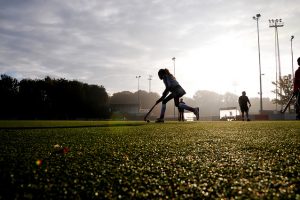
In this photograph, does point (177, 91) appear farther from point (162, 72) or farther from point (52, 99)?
point (52, 99)

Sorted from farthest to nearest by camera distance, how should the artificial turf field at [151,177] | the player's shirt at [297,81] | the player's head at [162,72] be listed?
1. the player's head at [162,72]
2. the player's shirt at [297,81]
3. the artificial turf field at [151,177]

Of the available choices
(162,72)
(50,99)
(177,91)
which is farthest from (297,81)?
(50,99)

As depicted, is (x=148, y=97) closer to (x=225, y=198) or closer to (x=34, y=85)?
(x=34, y=85)

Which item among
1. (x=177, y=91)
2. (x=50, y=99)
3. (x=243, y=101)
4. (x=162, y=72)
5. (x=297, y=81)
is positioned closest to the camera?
(x=297, y=81)

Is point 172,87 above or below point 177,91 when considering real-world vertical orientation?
above

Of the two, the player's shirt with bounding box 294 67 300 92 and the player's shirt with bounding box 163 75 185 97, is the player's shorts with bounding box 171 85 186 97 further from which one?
the player's shirt with bounding box 294 67 300 92

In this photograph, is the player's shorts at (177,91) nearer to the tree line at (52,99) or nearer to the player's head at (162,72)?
the player's head at (162,72)

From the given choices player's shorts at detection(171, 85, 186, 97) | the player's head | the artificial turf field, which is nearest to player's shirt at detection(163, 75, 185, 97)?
player's shorts at detection(171, 85, 186, 97)

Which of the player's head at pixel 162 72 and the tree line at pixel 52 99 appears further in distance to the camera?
the tree line at pixel 52 99

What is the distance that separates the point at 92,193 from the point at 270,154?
6.01 feet

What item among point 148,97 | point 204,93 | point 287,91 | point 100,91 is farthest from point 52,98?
point 204,93

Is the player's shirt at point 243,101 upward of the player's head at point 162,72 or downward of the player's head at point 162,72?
downward

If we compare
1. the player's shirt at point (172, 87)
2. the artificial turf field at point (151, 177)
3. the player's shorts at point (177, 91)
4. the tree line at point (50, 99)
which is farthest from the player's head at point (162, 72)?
the tree line at point (50, 99)

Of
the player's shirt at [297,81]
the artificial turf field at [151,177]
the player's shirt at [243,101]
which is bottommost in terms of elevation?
the artificial turf field at [151,177]
